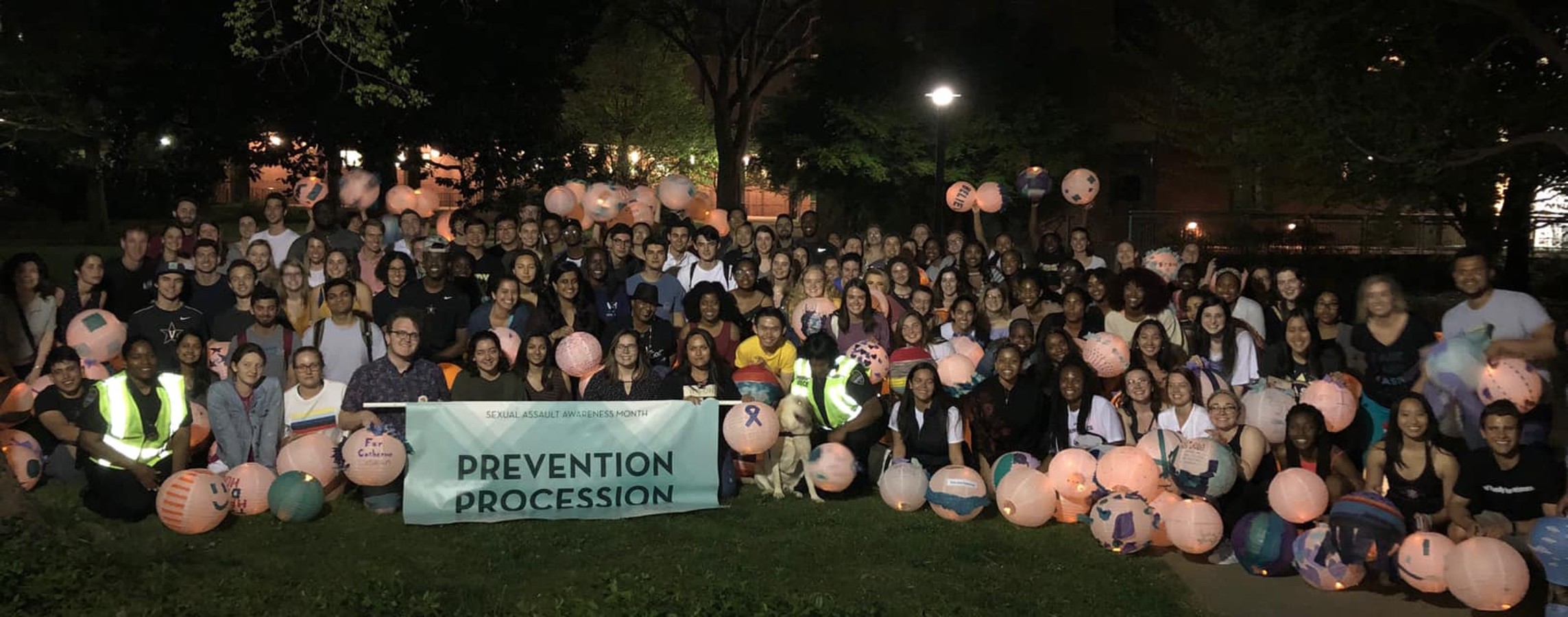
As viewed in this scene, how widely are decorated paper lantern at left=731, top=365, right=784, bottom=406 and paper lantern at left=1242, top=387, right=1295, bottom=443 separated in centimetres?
296

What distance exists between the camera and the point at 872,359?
29.3 ft

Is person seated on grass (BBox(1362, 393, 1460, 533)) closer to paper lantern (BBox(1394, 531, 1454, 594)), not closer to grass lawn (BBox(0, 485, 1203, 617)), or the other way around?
paper lantern (BBox(1394, 531, 1454, 594))

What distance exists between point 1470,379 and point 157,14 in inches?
774

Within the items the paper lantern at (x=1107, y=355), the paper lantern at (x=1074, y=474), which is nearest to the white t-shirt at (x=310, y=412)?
the paper lantern at (x=1074, y=474)

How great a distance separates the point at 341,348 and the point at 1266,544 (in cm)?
611

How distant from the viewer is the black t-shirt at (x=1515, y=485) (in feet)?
22.8

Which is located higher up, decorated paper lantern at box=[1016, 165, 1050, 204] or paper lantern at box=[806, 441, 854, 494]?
decorated paper lantern at box=[1016, 165, 1050, 204]

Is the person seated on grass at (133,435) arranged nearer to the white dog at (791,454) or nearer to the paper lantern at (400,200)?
the white dog at (791,454)

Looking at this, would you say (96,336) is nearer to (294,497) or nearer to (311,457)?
(311,457)

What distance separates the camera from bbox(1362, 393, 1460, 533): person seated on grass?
23.3ft

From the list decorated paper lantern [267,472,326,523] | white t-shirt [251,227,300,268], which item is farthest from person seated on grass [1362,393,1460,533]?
white t-shirt [251,227,300,268]

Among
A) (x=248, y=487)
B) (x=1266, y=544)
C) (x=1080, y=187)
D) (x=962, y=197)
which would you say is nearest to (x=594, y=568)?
(x=248, y=487)

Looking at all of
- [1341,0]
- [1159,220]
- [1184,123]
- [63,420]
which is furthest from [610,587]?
[1159,220]

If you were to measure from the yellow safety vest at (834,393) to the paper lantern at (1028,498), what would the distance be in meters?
1.28
